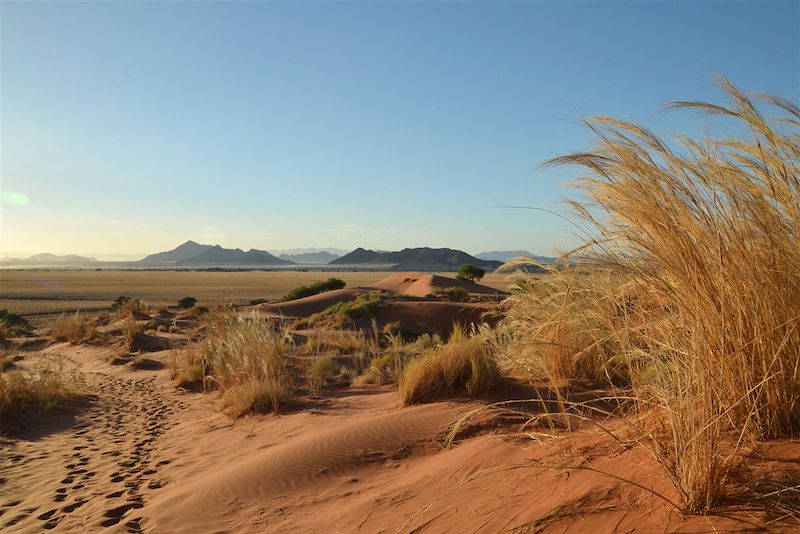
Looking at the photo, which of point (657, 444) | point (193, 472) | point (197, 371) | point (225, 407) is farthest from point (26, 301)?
point (657, 444)

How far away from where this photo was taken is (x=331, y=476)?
17.0 feet

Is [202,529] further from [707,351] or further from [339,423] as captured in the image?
[707,351]

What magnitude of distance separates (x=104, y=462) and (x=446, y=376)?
4326mm

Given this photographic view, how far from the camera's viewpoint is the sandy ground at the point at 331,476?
3.08 m

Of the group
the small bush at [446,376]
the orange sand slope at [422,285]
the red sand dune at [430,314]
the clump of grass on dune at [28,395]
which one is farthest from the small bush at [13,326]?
the small bush at [446,376]

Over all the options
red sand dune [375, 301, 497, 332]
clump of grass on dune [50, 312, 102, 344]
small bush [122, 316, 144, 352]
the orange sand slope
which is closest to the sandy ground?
small bush [122, 316, 144, 352]

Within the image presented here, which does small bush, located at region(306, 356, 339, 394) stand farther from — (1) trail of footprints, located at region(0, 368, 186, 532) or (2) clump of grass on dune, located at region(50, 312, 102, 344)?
(2) clump of grass on dune, located at region(50, 312, 102, 344)

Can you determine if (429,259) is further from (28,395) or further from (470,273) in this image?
(28,395)

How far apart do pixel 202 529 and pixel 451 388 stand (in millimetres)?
3801

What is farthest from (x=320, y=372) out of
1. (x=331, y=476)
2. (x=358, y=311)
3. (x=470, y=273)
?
(x=470, y=273)

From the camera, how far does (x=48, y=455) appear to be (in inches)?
286

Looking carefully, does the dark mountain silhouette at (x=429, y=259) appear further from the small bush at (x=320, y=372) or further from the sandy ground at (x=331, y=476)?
the sandy ground at (x=331, y=476)

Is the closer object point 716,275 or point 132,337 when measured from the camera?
point 716,275

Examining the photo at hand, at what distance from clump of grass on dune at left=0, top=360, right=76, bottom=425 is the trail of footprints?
0.59m
